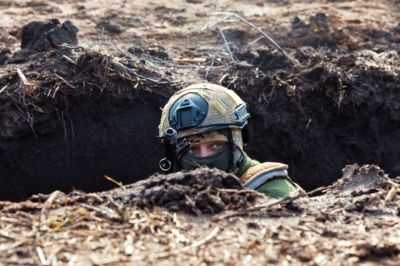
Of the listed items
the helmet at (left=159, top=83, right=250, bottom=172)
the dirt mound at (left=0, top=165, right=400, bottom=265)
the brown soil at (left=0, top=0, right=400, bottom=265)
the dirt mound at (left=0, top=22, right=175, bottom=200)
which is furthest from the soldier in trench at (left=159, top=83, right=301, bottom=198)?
the dirt mound at (left=0, top=22, right=175, bottom=200)

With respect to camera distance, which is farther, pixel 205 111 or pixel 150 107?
pixel 150 107

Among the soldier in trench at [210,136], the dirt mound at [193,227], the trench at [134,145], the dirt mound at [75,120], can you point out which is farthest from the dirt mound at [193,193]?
the trench at [134,145]

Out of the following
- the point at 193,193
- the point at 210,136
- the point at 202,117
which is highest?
the point at 202,117

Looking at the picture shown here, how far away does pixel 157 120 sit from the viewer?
9.02 m

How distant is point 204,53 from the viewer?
1046cm

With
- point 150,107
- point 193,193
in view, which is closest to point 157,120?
point 150,107

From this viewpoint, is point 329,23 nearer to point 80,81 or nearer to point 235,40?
point 235,40

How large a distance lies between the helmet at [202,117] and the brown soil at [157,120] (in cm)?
53

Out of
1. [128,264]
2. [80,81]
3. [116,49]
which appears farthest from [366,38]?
[128,264]

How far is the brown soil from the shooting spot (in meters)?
4.32

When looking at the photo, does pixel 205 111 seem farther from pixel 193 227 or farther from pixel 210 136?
pixel 193 227

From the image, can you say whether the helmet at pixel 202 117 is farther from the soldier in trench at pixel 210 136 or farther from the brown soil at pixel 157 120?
the brown soil at pixel 157 120

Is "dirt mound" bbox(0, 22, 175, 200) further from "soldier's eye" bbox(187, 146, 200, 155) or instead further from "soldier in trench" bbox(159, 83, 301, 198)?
"soldier's eye" bbox(187, 146, 200, 155)

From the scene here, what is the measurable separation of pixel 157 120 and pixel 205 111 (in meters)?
2.89
